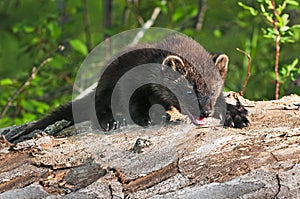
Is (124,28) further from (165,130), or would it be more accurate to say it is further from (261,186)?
(261,186)

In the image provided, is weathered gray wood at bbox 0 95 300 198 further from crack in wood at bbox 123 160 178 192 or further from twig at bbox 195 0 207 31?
twig at bbox 195 0 207 31

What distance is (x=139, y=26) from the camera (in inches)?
337

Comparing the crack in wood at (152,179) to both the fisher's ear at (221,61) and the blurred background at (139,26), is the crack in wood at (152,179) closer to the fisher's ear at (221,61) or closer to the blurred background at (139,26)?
the fisher's ear at (221,61)

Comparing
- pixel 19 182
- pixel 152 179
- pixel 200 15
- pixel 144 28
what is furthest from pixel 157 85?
pixel 200 15

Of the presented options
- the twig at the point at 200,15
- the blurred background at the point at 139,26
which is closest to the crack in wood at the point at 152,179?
the blurred background at the point at 139,26

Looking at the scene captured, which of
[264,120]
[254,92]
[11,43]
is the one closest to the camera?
[264,120]

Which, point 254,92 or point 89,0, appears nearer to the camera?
point 254,92

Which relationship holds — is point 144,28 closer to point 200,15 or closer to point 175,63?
point 200,15

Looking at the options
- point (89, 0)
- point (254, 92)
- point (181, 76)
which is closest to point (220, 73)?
point (181, 76)

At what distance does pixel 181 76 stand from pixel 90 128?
3.85ft

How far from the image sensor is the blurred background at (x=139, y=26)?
6.78 metres

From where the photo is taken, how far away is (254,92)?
7.12 metres

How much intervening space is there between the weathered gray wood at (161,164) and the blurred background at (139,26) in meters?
1.78

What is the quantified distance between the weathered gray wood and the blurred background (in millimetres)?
1778
